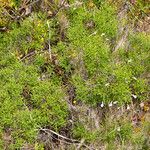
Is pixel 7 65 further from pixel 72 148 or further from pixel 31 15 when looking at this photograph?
pixel 72 148

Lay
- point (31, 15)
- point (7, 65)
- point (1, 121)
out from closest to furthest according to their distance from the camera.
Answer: point (1, 121), point (7, 65), point (31, 15)

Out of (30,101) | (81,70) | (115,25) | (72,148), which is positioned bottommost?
(72,148)

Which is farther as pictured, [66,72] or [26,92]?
[66,72]

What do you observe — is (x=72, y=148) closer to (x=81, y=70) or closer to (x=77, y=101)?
(x=77, y=101)

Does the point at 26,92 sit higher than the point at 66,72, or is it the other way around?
the point at 66,72

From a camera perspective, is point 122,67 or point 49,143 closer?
point 49,143

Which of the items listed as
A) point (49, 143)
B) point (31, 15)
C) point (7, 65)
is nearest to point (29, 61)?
point (7, 65)

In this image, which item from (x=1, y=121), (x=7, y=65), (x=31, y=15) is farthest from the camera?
(x=31, y=15)

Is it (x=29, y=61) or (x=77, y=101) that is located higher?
(x=29, y=61)

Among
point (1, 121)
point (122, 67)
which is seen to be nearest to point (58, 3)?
point (122, 67)
